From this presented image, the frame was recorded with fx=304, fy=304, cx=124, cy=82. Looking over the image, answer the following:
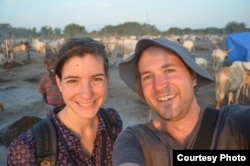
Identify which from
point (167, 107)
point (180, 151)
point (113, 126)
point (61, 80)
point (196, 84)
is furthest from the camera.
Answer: point (113, 126)

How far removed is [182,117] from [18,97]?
11822 mm

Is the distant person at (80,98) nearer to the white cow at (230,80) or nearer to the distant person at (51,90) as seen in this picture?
the distant person at (51,90)

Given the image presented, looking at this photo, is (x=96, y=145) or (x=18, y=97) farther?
(x=18, y=97)

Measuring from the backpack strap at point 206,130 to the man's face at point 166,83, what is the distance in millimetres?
168

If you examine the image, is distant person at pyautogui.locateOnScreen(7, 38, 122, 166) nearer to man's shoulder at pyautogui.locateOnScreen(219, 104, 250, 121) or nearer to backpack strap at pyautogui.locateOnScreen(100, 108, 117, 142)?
backpack strap at pyautogui.locateOnScreen(100, 108, 117, 142)

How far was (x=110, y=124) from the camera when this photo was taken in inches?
97.7

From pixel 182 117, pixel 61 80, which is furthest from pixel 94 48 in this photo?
pixel 182 117

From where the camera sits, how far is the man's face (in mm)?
1938

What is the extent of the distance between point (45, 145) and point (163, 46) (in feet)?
3.30

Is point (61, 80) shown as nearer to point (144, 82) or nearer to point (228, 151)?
point (144, 82)

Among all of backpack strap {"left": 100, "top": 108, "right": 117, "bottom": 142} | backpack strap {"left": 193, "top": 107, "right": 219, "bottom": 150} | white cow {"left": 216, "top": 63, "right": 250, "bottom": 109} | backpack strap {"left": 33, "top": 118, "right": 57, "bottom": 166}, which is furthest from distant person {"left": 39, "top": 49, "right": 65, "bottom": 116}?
white cow {"left": 216, "top": 63, "right": 250, "bottom": 109}

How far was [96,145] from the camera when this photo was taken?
2320 millimetres

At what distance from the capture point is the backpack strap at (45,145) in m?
1.94

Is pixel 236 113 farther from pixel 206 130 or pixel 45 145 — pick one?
pixel 45 145
